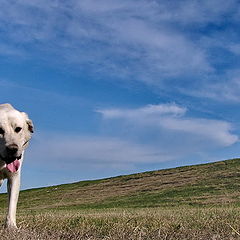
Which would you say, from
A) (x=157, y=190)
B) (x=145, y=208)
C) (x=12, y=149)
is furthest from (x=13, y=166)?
(x=157, y=190)

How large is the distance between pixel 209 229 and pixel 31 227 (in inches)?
108

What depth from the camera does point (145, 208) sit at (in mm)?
18547

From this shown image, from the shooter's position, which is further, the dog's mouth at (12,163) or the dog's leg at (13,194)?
the dog's leg at (13,194)

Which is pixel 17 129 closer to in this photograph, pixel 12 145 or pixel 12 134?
pixel 12 134

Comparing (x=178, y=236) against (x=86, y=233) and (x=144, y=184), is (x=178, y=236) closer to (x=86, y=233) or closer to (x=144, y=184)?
(x=86, y=233)

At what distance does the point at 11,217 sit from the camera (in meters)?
7.39

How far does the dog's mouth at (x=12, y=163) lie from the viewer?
22.6ft

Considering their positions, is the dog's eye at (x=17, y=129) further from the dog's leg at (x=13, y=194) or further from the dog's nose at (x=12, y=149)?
the dog's leg at (x=13, y=194)

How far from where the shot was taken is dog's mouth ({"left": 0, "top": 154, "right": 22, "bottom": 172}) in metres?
6.90

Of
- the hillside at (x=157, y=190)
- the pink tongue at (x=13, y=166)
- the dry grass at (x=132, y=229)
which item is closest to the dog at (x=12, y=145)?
the pink tongue at (x=13, y=166)

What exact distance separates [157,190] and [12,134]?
2340 cm

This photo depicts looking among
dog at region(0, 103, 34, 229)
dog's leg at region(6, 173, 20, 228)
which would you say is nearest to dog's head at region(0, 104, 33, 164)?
dog at region(0, 103, 34, 229)

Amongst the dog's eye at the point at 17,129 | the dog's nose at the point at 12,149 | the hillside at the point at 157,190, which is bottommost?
the dog's nose at the point at 12,149

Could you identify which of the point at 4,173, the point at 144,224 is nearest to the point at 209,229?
the point at 144,224
